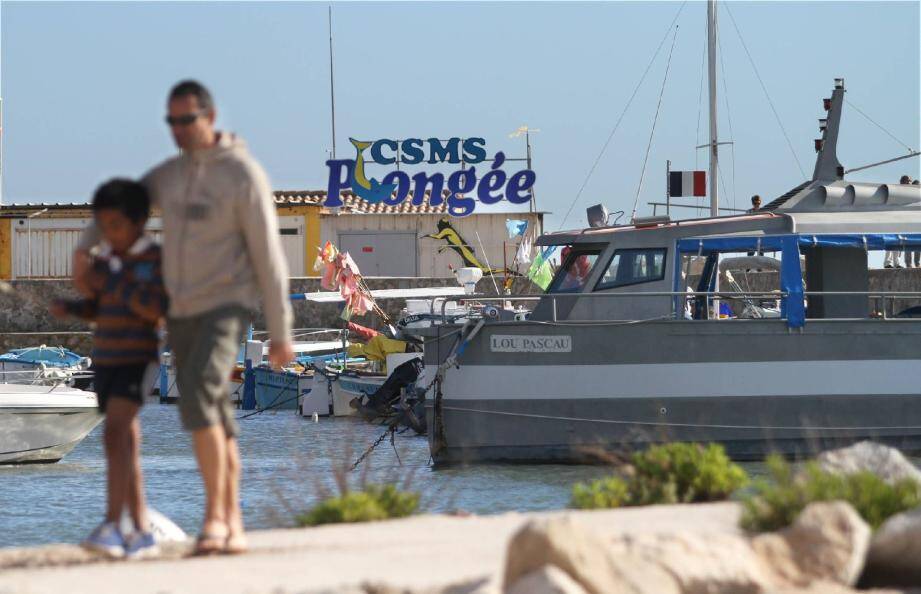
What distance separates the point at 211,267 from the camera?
6.01 m

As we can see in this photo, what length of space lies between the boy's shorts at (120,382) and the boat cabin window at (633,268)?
465 inches

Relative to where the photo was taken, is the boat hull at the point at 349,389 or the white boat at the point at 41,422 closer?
the white boat at the point at 41,422

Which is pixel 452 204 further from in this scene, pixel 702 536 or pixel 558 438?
pixel 702 536

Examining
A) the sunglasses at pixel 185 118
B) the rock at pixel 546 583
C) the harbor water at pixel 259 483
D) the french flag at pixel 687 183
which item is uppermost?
the french flag at pixel 687 183

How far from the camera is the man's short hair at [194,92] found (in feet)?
19.6

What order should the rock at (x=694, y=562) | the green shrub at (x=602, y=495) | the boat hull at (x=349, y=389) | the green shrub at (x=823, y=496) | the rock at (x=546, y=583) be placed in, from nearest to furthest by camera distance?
the rock at (x=546, y=583)
the rock at (x=694, y=562)
the green shrub at (x=823, y=496)
the green shrub at (x=602, y=495)
the boat hull at (x=349, y=389)

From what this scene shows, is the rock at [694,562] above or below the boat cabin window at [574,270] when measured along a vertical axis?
below

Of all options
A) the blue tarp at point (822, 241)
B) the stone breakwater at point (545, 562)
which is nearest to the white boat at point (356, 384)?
the blue tarp at point (822, 241)

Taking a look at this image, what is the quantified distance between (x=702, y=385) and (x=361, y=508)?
9700 millimetres

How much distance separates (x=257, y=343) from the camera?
37312 mm

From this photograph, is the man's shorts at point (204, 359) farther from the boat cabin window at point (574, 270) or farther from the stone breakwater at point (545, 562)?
the boat cabin window at point (574, 270)

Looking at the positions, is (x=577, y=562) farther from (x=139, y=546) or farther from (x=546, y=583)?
(x=139, y=546)

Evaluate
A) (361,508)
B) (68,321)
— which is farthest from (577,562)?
(68,321)

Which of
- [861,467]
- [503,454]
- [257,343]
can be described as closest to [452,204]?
[257,343]
